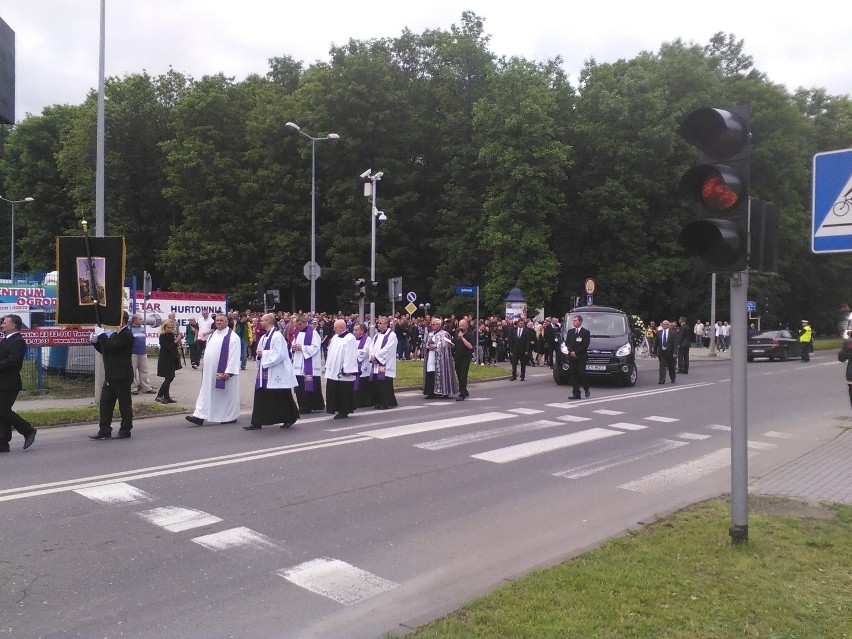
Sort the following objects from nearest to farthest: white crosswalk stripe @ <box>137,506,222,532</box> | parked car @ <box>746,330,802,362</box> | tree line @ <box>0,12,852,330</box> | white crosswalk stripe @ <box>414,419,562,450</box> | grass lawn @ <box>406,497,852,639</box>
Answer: grass lawn @ <box>406,497,852,639</box>, white crosswalk stripe @ <box>137,506,222,532</box>, white crosswalk stripe @ <box>414,419,562,450</box>, parked car @ <box>746,330,802,362</box>, tree line @ <box>0,12,852,330</box>

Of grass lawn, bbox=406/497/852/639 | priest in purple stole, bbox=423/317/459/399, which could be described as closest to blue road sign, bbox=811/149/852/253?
grass lawn, bbox=406/497/852/639

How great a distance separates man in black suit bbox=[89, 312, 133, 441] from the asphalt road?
41 centimetres

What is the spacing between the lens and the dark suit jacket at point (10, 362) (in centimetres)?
998

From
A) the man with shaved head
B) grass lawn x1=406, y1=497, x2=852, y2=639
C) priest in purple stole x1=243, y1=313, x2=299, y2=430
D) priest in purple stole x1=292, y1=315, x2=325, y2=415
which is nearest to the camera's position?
grass lawn x1=406, y1=497, x2=852, y2=639

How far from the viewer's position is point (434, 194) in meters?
48.2

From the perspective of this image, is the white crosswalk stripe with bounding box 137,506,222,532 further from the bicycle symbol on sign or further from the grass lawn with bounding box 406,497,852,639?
the bicycle symbol on sign

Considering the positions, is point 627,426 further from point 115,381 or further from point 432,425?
point 115,381

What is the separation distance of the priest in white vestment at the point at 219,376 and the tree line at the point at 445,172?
29.5 metres

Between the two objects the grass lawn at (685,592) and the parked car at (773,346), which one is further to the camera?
the parked car at (773,346)

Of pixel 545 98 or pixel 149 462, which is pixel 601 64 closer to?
pixel 545 98

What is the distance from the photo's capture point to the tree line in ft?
141

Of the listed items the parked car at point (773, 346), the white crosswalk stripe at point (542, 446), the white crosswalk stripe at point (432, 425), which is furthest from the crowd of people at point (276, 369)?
the parked car at point (773, 346)

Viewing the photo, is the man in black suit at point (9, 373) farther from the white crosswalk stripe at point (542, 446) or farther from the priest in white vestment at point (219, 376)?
the white crosswalk stripe at point (542, 446)

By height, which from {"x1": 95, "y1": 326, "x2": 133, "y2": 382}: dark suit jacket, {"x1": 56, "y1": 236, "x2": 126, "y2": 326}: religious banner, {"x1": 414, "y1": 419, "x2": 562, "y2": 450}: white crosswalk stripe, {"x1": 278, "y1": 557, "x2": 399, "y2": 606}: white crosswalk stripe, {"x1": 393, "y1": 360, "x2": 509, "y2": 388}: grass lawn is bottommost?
{"x1": 278, "y1": 557, "x2": 399, "y2": 606}: white crosswalk stripe
